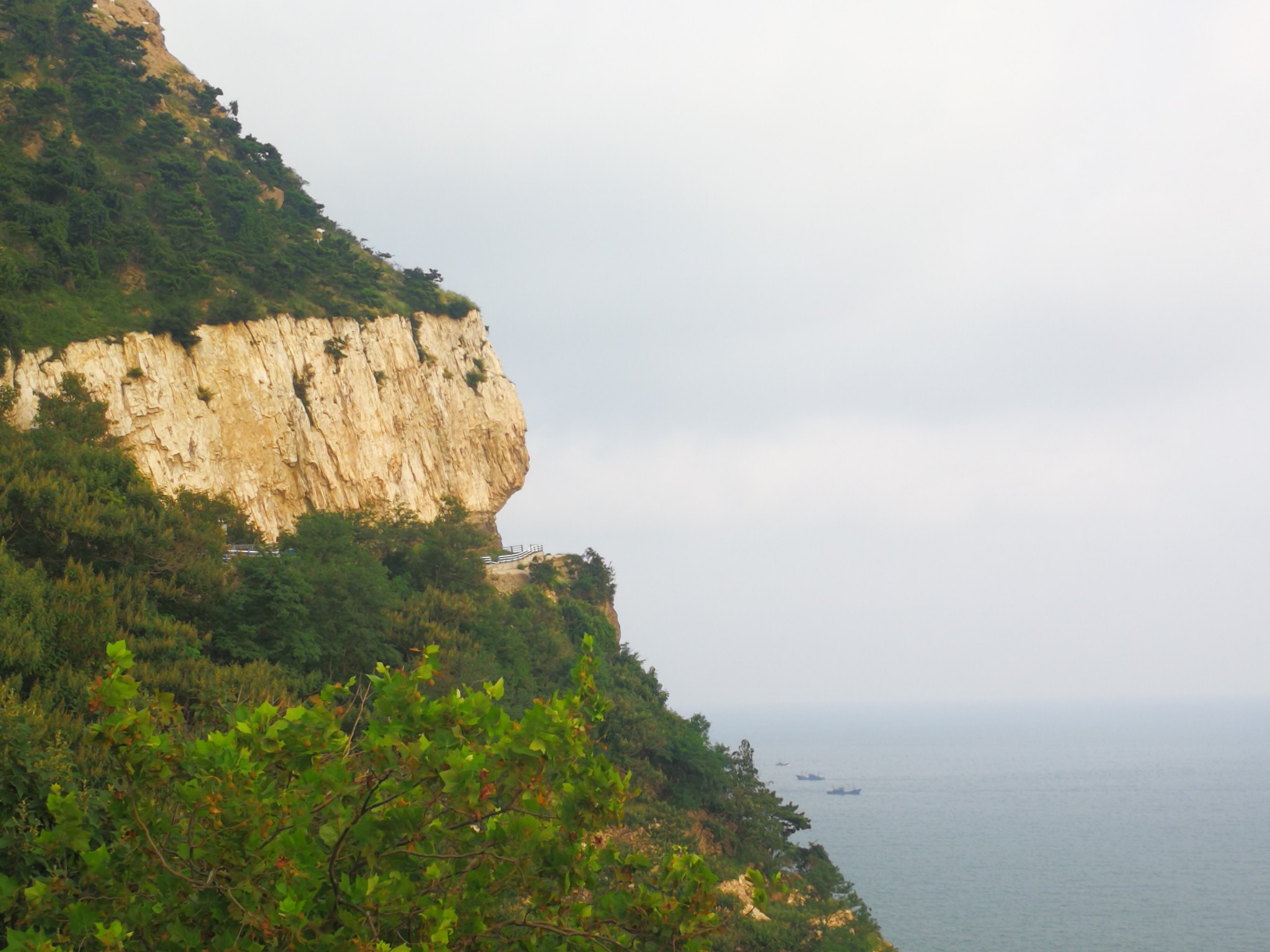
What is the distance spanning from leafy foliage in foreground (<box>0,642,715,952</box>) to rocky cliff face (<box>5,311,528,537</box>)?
22.1 meters

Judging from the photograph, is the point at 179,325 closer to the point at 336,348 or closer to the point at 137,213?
the point at 336,348

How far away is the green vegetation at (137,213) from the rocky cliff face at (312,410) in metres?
0.87

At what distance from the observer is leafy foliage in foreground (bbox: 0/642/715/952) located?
4441 millimetres

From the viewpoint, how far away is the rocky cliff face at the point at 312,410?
27016mm

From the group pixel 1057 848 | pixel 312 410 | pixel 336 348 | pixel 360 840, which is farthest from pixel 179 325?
pixel 1057 848

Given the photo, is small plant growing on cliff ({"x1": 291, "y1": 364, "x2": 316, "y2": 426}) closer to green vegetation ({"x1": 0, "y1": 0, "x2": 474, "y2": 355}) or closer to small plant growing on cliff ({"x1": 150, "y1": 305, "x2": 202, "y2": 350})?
green vegetation ({"x1": 0, "y1": 0, "x2": 474, "y2": 355})

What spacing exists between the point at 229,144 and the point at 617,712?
3488cm

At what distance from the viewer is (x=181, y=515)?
18.3 metres

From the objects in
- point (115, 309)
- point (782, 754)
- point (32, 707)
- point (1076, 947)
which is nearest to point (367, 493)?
point (115, 309)

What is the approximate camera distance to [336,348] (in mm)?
35531

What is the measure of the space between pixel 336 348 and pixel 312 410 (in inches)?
129

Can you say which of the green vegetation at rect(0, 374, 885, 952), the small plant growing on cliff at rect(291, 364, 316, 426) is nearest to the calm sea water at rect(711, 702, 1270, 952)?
the small plant growing on cliff at rect(291, 364, 316, 426)

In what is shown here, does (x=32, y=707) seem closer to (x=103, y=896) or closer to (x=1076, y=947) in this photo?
(x=103, y=896)

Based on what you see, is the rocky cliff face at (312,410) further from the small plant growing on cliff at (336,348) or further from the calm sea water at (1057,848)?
the calm sea water at (1057,848)
